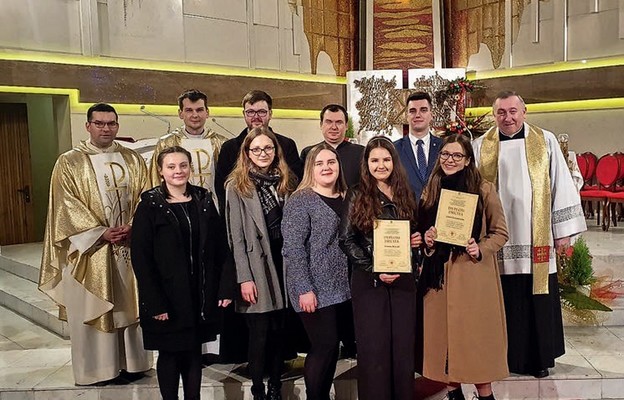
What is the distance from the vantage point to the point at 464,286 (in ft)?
8.84

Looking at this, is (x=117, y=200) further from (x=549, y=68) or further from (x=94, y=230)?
(x=549, y=68)

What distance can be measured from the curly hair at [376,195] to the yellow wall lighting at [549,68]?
5.86 meters

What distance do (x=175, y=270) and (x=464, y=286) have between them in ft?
4.31

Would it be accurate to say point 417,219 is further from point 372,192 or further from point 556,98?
point 556,98

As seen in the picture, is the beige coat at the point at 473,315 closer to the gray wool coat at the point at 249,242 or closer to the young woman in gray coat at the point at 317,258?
the young woman in gray coat at the point at 317,258

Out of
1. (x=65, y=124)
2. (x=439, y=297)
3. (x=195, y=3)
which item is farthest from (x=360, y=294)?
(x=195, y=3)

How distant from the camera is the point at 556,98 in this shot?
786cm

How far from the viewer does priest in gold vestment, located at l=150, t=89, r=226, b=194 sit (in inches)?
139

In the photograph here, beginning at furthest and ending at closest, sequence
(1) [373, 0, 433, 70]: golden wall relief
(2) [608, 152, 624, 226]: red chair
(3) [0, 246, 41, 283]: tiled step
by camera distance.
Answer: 1. (1) [373, 0, 433, 70]: golden wall relief
2. (2) [608, 152, 624, 226]: red chair
3. (3) [0, 246, 41, 283]: tiled step

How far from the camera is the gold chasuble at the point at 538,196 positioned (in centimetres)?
327

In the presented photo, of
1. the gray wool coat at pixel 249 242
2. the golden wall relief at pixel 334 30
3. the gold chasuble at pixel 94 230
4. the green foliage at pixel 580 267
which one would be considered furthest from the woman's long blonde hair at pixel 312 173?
the golden wall relief at pixel 334 30

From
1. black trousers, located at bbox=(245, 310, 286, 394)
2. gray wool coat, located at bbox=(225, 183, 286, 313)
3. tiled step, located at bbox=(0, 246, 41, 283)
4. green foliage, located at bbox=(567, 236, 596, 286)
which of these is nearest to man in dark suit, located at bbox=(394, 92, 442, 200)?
gray wool coat, located at bbox=(225, 183, 286, 313)

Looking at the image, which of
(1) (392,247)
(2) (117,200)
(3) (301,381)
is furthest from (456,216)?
(2) (117,200)

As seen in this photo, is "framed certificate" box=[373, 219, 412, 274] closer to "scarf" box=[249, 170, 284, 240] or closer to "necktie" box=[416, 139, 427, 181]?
"scarf" box=[249, 170, 284, 240]
